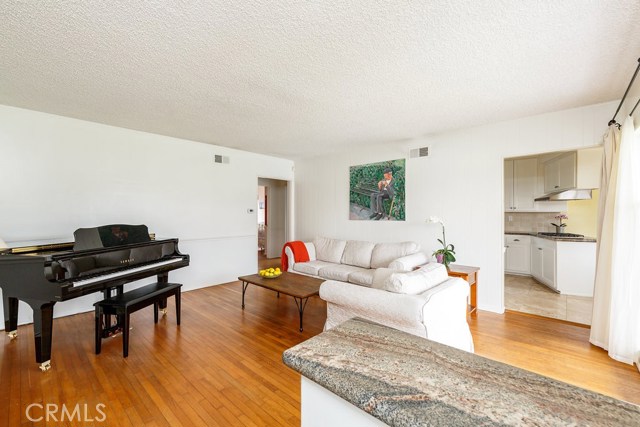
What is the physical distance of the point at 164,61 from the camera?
6.99ft

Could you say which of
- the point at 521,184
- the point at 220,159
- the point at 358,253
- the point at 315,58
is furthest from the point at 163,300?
the point at 521,184

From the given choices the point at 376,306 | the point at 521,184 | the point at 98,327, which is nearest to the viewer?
the point at 376,306

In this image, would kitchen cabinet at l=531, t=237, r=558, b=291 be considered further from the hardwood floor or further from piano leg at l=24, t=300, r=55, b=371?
piano leg at l=24, t=300, r=55, b=371

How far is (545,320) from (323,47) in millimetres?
3812

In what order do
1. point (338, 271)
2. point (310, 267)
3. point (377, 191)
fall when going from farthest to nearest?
point (377, 191) < point (310, 267) < point (338, 271)

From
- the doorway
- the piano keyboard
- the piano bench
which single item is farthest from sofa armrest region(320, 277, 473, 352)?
the doorway

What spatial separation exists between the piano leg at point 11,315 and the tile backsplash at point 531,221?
7.53 metres

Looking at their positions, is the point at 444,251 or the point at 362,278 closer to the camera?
the point at 444,251

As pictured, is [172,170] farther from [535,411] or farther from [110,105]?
[535,411]

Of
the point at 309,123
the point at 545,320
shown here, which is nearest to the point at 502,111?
the point at 309,123

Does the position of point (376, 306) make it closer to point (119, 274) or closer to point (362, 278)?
point (362, 278)

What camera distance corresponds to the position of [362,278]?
3.76m

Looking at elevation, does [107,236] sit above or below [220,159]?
below

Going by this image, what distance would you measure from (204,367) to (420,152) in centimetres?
384
